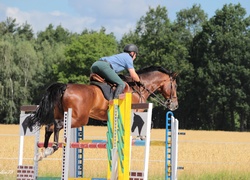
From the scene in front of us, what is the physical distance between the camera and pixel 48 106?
29.4ft

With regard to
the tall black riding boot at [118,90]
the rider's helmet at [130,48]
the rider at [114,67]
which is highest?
the rider's helmet at [130,48]

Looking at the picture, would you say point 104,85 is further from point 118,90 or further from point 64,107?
point 64,107

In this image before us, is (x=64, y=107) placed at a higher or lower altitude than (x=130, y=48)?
lower

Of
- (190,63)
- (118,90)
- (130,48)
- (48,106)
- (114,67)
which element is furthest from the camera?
(190,63)

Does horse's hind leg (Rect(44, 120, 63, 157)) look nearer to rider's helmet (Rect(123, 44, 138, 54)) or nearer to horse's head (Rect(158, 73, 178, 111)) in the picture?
rider's helmet (Rect(123, 44, 138, 54))

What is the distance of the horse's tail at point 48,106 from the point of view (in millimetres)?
8945

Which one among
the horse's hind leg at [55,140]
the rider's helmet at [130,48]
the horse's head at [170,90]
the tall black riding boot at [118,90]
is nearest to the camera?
the horse's hind leg at [55,140]

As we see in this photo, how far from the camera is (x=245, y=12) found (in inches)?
2539

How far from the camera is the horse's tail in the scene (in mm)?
8945

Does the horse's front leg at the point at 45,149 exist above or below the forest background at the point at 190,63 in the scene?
below

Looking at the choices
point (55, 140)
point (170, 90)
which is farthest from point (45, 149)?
point (170, 90)

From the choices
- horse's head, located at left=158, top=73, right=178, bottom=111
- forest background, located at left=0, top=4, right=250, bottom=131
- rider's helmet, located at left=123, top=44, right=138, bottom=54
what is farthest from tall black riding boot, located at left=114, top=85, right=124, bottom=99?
forest background, located at left=0, top=4, right=250, bottom=131

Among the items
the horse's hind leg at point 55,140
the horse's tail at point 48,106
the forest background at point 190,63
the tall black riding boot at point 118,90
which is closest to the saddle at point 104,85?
the tall black riding boot at point 118,90

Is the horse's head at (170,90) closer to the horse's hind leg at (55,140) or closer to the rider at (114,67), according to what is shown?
the rider at (114,67)
